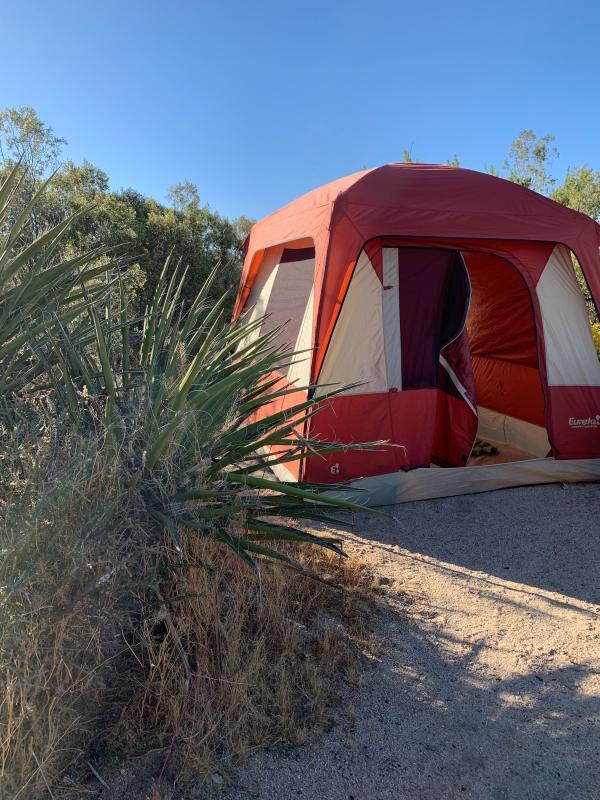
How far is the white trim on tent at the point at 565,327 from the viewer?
4.88 m

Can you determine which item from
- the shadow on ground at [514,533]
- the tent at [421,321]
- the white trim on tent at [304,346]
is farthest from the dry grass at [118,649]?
the white trim on tent at [304,346]

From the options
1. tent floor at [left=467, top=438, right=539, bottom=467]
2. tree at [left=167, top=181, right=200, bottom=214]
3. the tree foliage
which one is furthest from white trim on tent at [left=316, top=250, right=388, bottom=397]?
tree at [left=167, top=181, right=200, bottom=214]

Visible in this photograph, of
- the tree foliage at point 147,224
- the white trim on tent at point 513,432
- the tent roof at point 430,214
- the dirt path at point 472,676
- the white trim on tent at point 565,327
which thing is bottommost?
the dirt path at point 472,676

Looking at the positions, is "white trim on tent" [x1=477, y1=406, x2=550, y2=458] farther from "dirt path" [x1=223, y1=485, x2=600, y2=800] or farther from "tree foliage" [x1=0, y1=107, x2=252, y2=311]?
"tree foliage" [x1=0, y1=107, x2=252, y2=311]

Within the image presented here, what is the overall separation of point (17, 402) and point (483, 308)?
5182 millimetres

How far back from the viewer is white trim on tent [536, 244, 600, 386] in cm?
488

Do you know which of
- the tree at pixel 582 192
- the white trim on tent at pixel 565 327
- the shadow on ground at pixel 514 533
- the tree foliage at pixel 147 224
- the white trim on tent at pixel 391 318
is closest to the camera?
the shadow on ground at pixel 514 533

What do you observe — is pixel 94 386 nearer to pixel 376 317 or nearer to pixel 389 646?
pixel 389 646

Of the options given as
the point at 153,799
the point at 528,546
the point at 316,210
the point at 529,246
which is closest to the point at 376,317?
the point at 316,210

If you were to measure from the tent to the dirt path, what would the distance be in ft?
2.01

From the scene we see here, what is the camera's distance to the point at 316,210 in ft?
15.3

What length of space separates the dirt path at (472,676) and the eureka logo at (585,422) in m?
0.85

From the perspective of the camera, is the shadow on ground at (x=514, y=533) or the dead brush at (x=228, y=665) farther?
the shadow on ground at (x=514, y=533)

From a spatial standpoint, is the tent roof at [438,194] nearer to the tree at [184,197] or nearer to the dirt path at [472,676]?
the dirt path at [472,676]
